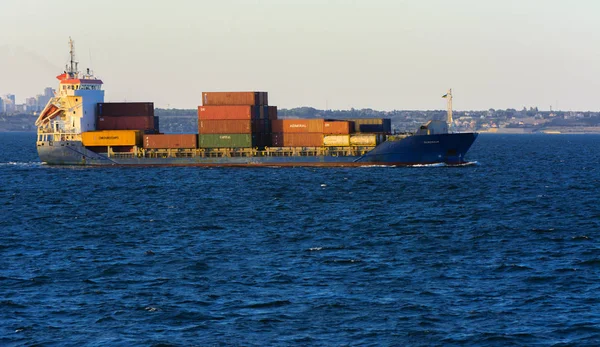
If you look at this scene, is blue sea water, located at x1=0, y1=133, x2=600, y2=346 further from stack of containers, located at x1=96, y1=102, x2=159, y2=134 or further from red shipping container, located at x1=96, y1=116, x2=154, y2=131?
stack of containers, located at x1=96, y1=102, x2=159, y2=134

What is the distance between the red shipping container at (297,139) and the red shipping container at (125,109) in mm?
17847

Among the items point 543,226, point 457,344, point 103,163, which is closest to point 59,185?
point 103,163

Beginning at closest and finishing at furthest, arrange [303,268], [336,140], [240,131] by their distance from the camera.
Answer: [303,268]
[336,140]
[240,131]

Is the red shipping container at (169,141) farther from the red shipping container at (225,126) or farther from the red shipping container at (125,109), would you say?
the red shipping container at (125,109)

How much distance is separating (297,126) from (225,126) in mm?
8970

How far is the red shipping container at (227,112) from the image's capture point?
10112cm

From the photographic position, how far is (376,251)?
44.3 meters

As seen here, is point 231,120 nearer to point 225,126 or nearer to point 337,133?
point 225,126

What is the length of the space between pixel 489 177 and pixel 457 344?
69634 mm

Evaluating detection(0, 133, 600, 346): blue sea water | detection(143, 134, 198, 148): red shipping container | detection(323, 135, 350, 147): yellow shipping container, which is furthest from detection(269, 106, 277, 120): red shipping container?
detection(0, 133, 600, 346): blue sea water

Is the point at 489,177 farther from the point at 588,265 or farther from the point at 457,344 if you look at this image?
the point at 457,344

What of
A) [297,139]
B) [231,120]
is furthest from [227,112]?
[297,139]

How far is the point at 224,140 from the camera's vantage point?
102 meters

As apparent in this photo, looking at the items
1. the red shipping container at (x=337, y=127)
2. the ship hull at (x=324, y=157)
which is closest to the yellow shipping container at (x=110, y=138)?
the ship hull at (x=324, y=157)
